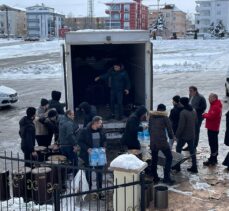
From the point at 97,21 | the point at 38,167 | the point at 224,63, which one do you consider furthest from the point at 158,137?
the point at 97,21

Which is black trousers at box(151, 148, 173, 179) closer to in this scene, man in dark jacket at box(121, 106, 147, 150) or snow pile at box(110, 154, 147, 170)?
man in dark jacket at box(121, 106, 147, 150)

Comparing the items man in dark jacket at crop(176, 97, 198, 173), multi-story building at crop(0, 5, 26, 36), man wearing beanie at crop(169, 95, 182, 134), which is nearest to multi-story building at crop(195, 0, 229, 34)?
multi-story building at crop(0, 5, 26, 36)

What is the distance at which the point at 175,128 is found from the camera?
10.5 m

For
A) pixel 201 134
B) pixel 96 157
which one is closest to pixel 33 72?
pixel 201 134

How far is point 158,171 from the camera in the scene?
33.1 feet

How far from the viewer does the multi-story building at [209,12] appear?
134500 mm

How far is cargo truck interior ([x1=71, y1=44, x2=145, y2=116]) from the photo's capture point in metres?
13.3

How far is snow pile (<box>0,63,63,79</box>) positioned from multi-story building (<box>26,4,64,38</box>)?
116087 mm

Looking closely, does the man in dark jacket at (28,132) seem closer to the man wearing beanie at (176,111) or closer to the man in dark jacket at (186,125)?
the man in dark jacket at (186,125)

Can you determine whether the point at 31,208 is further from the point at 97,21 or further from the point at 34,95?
the point at 97,21

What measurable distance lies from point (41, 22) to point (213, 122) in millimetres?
147869

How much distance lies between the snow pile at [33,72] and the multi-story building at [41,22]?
381 feet

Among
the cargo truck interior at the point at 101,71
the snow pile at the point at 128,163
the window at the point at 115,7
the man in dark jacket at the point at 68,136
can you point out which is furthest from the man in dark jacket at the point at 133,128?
the window at the point at 115,7

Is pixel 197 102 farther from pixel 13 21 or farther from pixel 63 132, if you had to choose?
pixel 13 21
